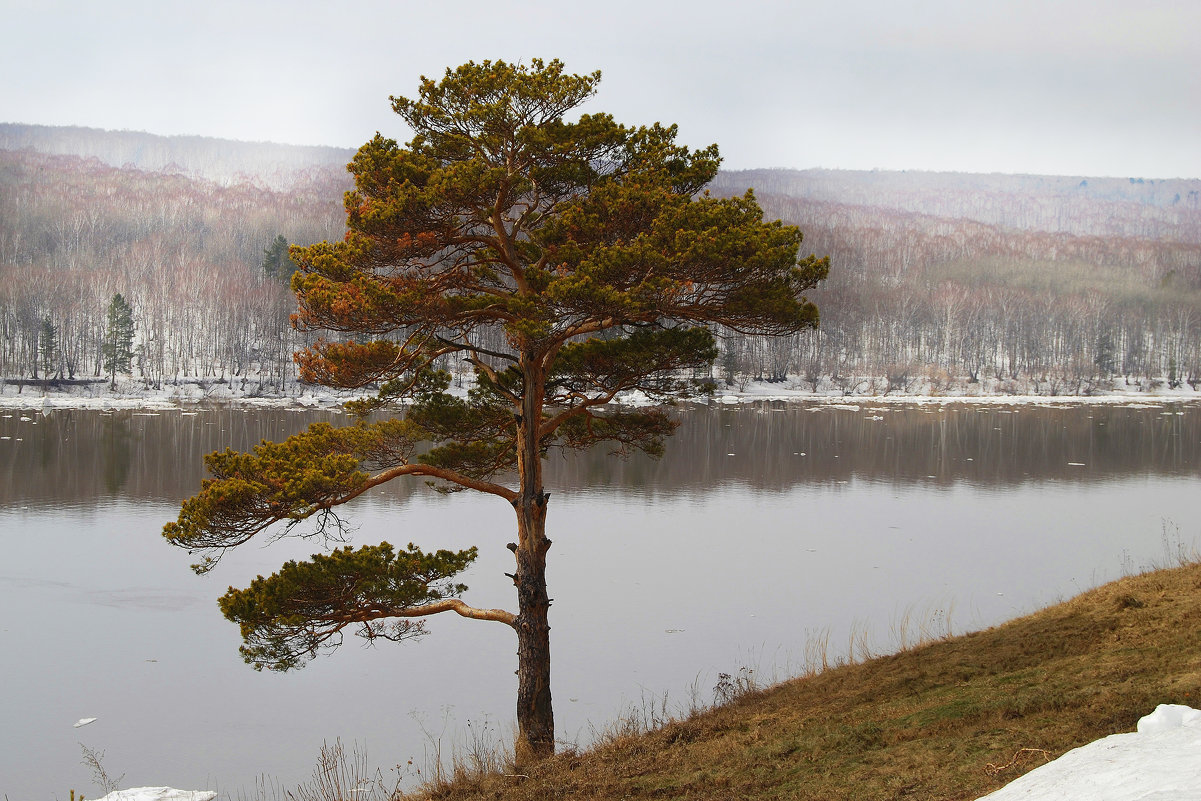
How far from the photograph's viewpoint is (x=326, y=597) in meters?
8.68

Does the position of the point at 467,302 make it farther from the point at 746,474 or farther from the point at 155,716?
the point at 746,474

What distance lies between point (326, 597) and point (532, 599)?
2.04m

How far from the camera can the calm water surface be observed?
11570mm

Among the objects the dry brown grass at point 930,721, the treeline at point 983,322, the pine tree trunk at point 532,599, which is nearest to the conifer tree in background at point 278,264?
the treeline at point 983,322

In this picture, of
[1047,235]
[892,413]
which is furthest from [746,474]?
[1047,235]

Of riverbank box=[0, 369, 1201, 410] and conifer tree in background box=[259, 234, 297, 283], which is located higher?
conifer tree in background box=[259, 234, 297, 283]

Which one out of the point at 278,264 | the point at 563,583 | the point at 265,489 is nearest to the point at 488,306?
the point at 265,489

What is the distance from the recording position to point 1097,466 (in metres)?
34.2

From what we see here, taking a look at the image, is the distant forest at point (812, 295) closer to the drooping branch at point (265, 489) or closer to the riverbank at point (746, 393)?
the riverbank at point (746, 393)

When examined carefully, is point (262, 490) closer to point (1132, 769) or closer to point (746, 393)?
point (1132, 769)

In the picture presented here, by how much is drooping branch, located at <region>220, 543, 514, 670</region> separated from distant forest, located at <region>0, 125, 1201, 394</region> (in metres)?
62.2

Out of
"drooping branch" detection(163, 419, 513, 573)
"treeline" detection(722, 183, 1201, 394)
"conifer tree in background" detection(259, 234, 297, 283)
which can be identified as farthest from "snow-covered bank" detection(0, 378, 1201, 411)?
"drooping branch" detection(163, 419, 513, 573)

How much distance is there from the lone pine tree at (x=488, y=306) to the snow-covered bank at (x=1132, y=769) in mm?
4705

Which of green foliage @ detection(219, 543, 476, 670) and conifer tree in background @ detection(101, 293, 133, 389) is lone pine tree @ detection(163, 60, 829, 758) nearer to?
green foliage @ detection(219, 543, 476, 670)
